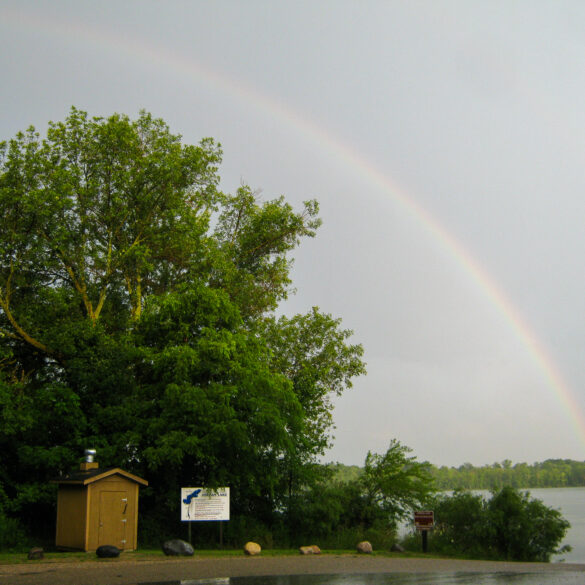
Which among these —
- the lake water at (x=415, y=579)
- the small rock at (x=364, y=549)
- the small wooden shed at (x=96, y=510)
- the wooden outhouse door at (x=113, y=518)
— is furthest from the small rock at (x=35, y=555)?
the small rock at (x=364, y=549)

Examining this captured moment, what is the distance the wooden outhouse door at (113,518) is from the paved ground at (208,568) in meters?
2.30

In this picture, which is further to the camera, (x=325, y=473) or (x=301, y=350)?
(x=301, y=350)

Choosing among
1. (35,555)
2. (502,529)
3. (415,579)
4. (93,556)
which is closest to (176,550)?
(93,556)

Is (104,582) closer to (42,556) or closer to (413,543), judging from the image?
(42,556)

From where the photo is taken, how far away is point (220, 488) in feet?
73.7

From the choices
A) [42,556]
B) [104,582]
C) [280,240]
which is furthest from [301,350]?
[104,582]

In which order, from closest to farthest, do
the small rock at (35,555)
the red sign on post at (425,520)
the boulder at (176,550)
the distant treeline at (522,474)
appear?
the small rock at (35,555) → the boulder at (176,550) → the red sign on post at (425,520) → the distant treeline at (522,474)

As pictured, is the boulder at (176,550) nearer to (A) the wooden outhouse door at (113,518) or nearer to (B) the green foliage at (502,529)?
(A) the wooden outhouse door at (113,518)

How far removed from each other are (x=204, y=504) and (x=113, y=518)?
3.29 meters

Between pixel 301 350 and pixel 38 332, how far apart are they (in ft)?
42.5

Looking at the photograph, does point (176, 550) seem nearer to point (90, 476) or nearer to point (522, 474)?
point (90, 476)

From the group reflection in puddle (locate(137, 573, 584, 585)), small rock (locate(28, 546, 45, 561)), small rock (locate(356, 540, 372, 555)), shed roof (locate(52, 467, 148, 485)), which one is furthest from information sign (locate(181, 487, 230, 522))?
reflection in puddle (locate(137, 573, 584, 585))

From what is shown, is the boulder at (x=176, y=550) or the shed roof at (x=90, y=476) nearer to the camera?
the boulder at (x=176, y=550)

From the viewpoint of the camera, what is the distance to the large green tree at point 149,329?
2392cm
